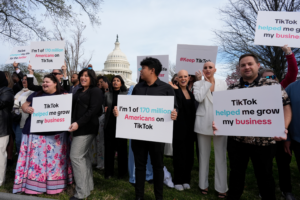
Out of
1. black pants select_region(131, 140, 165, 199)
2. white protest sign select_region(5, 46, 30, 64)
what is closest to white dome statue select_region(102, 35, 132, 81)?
white protest sign select_region(5, 46, 30, 64)

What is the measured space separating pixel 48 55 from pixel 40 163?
7.92ft

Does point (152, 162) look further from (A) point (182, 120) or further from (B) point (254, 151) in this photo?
(B) point (254, 151)

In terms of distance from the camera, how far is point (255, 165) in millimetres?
2826

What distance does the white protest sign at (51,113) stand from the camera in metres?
3.42

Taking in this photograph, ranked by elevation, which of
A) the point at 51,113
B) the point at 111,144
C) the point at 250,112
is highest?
the point at 250,112

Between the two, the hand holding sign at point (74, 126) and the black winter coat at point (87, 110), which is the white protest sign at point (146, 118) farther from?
the hand holding sign at point (74, 126)

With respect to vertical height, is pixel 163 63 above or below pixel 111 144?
above

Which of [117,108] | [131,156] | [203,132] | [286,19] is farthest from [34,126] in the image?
[286,19]

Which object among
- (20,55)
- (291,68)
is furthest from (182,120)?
(20,55)

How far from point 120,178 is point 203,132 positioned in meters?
2.26

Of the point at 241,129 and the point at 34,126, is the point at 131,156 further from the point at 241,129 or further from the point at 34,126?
the point at 241,129

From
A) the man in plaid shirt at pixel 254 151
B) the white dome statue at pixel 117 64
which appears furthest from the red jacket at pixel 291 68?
the white dome statue at pixel 117 64

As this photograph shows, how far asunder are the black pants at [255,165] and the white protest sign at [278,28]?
2.13 meters

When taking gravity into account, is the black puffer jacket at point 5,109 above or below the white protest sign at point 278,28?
below
